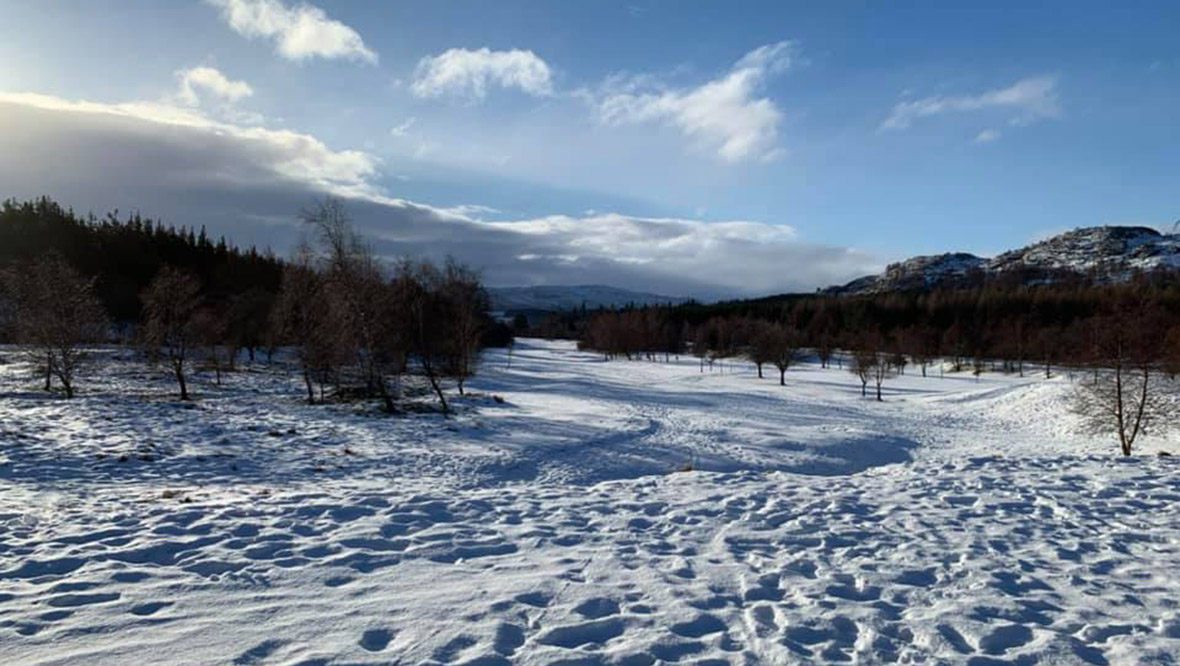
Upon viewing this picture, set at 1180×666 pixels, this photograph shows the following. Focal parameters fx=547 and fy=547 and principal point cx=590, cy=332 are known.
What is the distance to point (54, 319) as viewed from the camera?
2472 centimetres

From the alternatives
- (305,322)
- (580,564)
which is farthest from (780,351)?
(580,564)

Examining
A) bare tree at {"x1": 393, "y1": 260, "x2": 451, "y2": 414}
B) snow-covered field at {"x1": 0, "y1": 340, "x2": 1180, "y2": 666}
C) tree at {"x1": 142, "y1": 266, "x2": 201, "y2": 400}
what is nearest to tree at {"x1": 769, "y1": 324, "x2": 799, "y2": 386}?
bare tree at {"x1": 393, "y1": 260, "x2": 451, "y2": 414}

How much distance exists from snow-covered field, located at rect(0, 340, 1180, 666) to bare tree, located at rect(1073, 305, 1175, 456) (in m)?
15.7

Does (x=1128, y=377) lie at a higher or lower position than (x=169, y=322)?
lower

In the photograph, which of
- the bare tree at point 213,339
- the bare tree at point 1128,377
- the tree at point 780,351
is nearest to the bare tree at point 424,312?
the bare tree at point 213,339

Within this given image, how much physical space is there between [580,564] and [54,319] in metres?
30.5

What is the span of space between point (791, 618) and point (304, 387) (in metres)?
34.9

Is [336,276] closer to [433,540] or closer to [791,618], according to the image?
[433,540]

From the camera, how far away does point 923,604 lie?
538 cm

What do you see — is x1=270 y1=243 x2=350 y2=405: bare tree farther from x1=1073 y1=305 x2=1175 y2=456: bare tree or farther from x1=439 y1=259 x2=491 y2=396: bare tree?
x1=1073 y1=305 x2=1175 y2=456: bare tree

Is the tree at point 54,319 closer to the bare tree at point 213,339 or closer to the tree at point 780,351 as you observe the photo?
the bare tree at point 213,339

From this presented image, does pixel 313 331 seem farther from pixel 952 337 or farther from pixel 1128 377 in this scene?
pixel 952 337

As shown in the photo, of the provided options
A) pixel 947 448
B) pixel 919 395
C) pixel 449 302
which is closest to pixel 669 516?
pixel 947 448

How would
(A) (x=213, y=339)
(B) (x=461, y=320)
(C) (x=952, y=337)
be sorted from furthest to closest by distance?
(C) (x=952, y=337), (B) (x=461, y=320), (A) (x=213, y=339)
